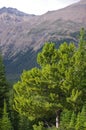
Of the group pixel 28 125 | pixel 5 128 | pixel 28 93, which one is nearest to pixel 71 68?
pixel 28 93

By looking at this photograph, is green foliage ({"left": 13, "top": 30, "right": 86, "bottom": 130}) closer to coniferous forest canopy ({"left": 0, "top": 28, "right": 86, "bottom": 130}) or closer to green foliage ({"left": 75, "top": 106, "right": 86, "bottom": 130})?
coniferous forest canopy ({"left": 0, "top": 28, "right": 86, "bottom": 130})

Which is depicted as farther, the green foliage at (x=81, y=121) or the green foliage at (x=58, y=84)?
the green foliage at (x=58, y=84)

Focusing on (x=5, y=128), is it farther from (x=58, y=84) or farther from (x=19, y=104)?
(x=58, y=84)

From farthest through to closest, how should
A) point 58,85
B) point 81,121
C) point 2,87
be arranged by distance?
1. point 2,87
2. point 58,85
3. point 81,121

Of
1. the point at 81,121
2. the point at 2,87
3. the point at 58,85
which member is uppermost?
the point at 58,85

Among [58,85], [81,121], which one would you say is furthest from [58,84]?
[81,121]

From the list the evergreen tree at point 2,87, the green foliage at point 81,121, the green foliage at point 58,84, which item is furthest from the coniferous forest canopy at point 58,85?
the evergreen tree at point 2,87

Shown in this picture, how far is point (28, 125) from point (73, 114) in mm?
27246

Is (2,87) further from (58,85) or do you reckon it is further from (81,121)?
(81,121)

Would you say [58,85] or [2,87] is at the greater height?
[58,85]

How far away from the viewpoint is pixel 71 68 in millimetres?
40812

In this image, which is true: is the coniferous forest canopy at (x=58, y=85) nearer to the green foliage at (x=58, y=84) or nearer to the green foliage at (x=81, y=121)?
the green foliage at (x=58, y=84)

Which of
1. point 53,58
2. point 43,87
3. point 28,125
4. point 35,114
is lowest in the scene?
point 28,125

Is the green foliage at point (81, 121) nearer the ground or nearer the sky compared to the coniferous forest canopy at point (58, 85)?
nearer the ground
